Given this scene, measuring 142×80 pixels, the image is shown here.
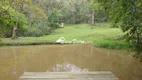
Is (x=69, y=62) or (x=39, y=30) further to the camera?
(x=39, y=30)

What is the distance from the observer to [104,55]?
14.2 m

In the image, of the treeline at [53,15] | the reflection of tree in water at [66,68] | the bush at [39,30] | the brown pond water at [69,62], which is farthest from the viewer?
the bush at [39,30]

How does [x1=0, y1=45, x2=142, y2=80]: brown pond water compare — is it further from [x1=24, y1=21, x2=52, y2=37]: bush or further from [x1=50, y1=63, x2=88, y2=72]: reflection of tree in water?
[x1=24, y1=21, x2=52, y2=37]: bush


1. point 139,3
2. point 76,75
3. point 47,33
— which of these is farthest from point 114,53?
point 47,33

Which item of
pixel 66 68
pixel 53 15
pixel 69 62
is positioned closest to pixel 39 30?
pixel 53 15

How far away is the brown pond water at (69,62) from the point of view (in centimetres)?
998

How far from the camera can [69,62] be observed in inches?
483

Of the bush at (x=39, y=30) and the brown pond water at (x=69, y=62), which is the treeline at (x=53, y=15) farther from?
the brown pond water at (x=69, y=62)

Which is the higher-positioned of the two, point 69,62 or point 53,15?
point 53,15

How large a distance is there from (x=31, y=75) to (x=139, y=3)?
3727 millimetres

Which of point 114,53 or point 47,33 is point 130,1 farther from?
point 47,33

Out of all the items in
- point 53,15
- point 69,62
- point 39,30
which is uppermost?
point 53,15

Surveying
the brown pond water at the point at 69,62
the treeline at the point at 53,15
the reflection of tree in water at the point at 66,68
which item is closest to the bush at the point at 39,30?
the treeline at the point at 53,15

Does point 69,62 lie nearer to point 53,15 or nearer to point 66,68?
point 66,68
